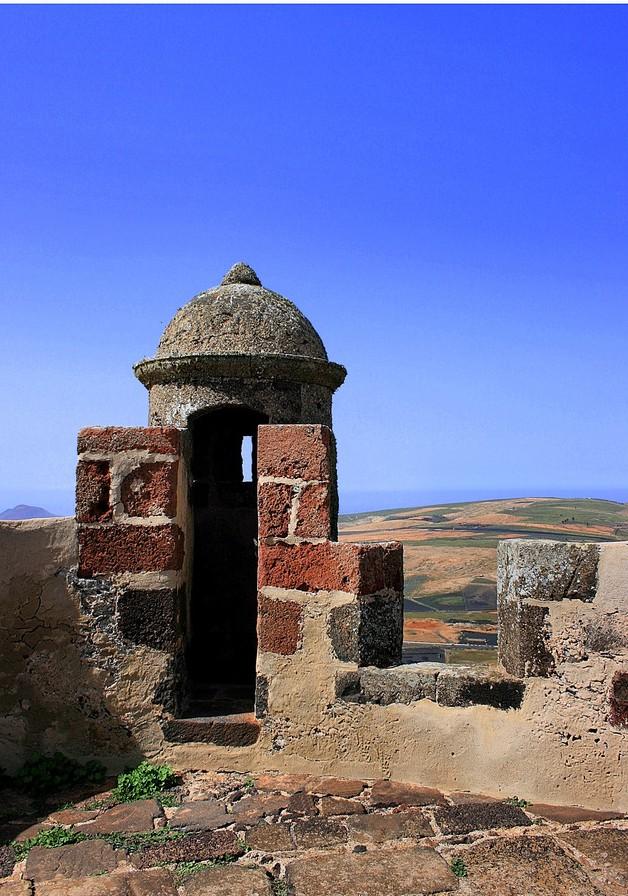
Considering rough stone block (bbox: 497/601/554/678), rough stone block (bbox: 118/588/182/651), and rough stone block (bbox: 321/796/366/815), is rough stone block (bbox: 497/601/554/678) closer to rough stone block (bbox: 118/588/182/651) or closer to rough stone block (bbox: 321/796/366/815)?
rough stone block (bbox: 321/796/366/815)

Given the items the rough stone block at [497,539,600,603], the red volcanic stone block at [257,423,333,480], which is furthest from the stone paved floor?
the red volcanic stone block at [257,423,333,480]

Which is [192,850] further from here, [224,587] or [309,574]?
→ [224,587]

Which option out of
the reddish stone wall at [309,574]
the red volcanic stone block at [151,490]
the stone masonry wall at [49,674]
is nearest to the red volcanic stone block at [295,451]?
the reddish stone wall at [309,574]

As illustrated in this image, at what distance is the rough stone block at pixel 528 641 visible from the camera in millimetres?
3500

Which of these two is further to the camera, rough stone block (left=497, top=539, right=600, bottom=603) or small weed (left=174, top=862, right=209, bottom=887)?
rough stone block (left=497, top=539, right=600, bottom=603)

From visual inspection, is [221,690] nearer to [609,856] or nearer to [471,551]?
[609,856]

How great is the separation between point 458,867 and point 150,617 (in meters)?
1.96

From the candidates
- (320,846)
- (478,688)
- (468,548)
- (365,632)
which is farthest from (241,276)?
(468,548)

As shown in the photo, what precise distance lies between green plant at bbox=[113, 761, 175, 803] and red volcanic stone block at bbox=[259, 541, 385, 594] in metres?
1.09

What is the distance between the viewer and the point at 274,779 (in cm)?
375

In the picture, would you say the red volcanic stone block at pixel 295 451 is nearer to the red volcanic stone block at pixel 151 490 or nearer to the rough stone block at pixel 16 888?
the red volcanic stone block at pixel 151 490

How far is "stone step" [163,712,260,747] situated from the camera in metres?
3.88

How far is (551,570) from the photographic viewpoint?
3488mm

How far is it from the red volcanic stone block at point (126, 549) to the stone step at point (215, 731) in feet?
2.79
